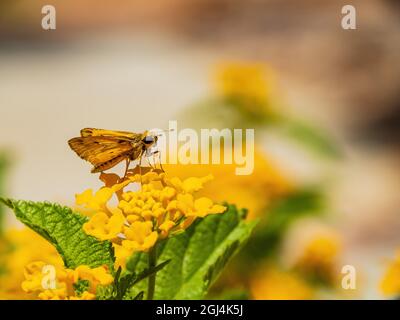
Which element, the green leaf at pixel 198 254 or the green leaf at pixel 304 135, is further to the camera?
the green leaf at pixel 304 135

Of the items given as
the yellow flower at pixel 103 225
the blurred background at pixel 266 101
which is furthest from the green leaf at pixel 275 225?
the yellow flower at pixel 103 225

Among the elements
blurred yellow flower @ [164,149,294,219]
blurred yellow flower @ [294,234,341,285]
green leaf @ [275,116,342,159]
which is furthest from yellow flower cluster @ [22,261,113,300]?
green leaf @ [275,116,342,159]

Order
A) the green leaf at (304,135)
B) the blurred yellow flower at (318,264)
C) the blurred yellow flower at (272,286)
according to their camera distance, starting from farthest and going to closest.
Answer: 1. the green leaf at (304,135)
2. the blurred yellow flower at (318,264)
3. the blurred yellow flower at (272,286)

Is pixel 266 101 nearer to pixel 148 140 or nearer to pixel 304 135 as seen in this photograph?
pixel 304 135

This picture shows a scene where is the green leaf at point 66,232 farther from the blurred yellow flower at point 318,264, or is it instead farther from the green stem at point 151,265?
the blurred yellow flower at point 318,264
